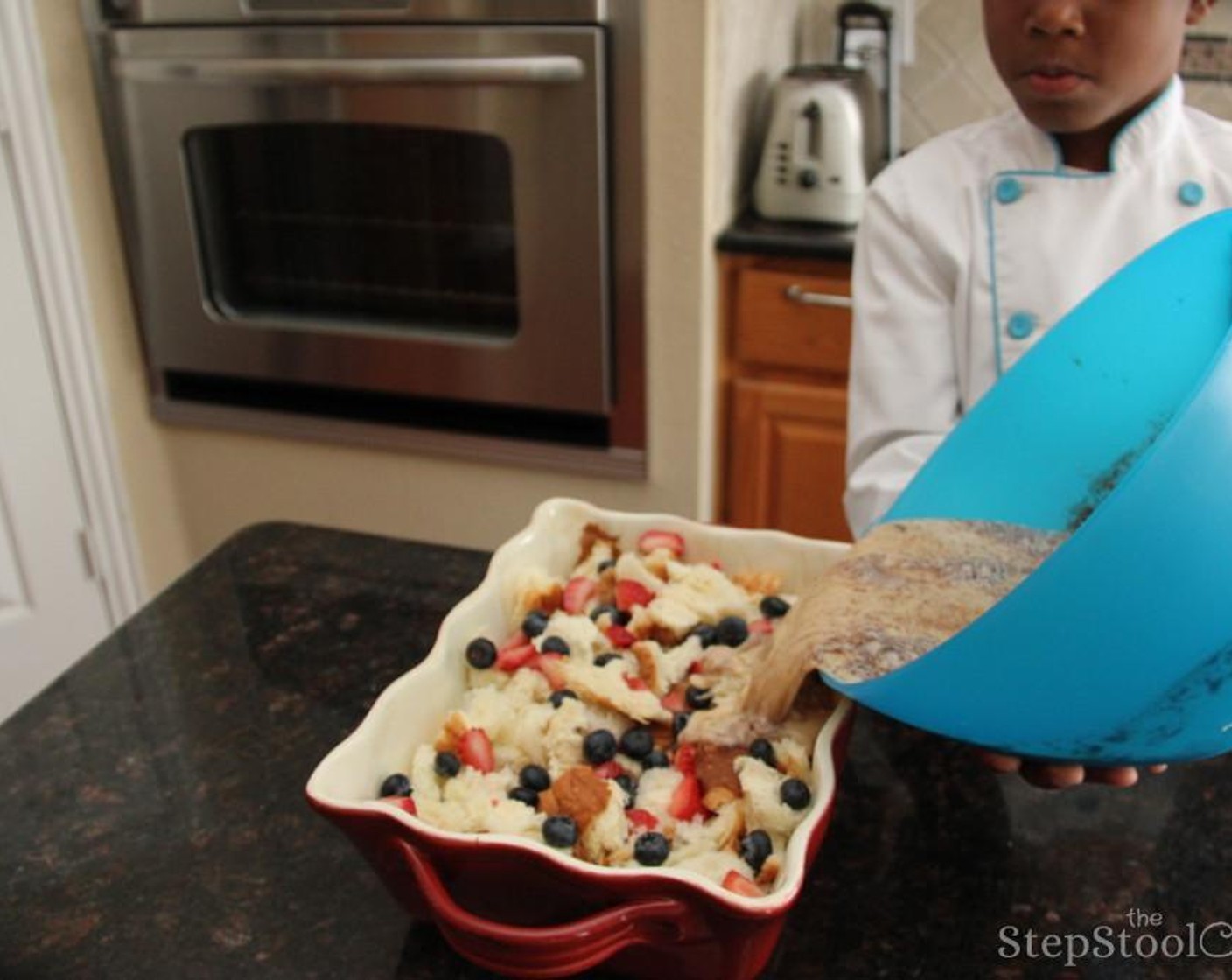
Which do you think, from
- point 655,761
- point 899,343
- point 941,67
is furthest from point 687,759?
point 941,67

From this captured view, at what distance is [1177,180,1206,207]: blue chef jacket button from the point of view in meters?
0.95

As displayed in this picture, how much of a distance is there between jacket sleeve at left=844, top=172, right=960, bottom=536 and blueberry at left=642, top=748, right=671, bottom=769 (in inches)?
17.9

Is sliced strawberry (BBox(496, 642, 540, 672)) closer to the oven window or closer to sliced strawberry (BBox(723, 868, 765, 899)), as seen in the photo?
sliced strawberry (BBox(723, 868, 765, 899))

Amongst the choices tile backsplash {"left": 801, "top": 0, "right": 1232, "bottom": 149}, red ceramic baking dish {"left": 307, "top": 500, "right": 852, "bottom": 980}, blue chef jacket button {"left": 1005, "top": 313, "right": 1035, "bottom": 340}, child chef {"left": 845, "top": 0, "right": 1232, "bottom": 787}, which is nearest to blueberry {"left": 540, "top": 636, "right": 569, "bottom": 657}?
red ceramic baking dish {"left": 307, "top": 500, "right": 852, "bottom": 980}

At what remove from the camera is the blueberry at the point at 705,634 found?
0.72 meters

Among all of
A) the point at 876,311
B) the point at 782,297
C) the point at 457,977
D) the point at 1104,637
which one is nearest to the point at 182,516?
the point at 782,297

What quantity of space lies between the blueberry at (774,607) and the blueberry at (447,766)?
0.74 feet

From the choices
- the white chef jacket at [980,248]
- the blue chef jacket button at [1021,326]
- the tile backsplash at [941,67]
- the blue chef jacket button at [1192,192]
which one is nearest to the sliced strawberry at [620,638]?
the white chef jacket at [980,248]

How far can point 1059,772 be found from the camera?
59 cm

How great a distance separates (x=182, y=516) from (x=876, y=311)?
147 centimetres

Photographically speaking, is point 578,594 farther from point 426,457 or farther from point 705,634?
point 426,457

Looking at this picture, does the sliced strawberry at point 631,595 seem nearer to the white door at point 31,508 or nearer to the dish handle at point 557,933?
the dish handle at point 557,933

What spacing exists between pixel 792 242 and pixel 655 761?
3.70 feet

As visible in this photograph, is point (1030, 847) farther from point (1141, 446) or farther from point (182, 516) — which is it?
point (182, 516)
